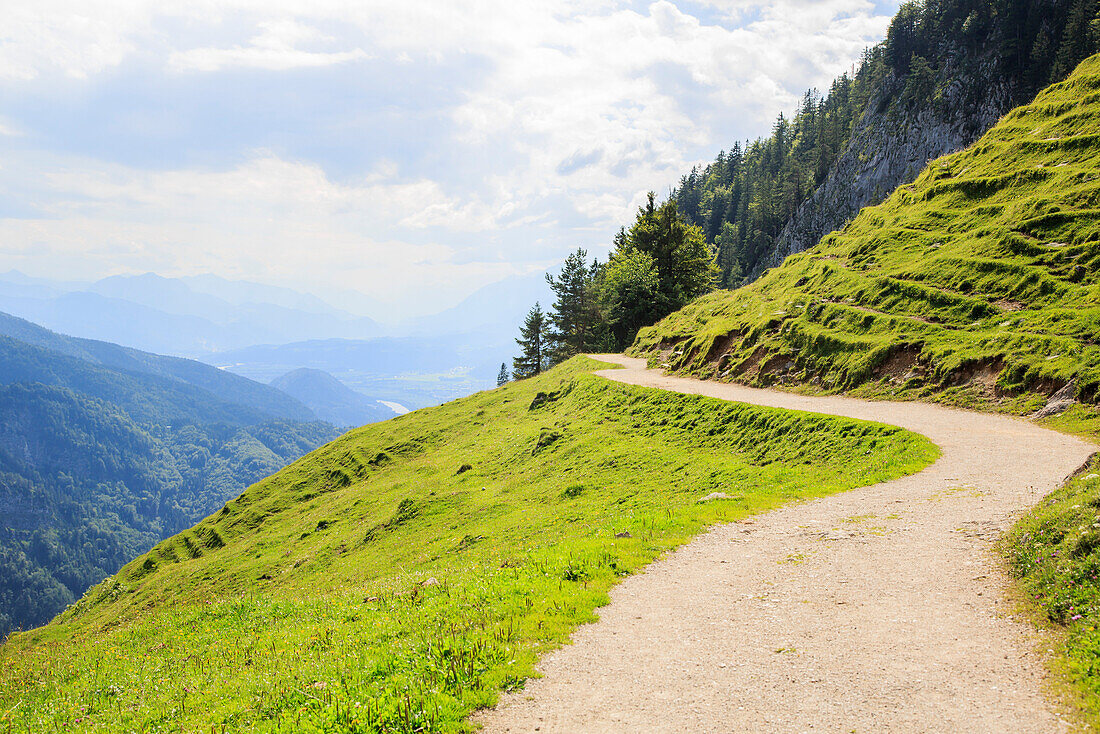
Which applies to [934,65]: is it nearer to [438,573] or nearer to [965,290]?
[965,290]

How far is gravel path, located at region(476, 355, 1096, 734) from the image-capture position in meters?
7.62

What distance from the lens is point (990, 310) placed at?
28.6m

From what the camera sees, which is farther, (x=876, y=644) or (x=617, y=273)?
(x=617, y=273)

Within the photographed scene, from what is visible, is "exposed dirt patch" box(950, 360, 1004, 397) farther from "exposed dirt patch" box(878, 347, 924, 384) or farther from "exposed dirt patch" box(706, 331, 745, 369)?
"exposed dirt patch" box(706, 331, 745, 369)

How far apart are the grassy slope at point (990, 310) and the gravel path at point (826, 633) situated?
106 cm

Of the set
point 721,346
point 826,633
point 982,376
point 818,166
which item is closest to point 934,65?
point 818,166

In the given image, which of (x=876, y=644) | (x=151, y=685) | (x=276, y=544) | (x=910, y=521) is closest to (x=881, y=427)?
(x=910, y=521)

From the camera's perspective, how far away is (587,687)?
8.73m

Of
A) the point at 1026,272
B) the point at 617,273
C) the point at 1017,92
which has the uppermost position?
the point at 1017,92

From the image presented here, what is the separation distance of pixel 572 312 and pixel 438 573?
293 ft

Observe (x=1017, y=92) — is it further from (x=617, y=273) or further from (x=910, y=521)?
(x=910, y=521)

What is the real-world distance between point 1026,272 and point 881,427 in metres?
16.7

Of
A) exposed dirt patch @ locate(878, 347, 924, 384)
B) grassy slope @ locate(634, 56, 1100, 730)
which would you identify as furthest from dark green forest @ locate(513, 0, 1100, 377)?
exposed dirt patch @ locate(878, 347, 924, 384)

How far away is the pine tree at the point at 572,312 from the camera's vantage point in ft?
338
